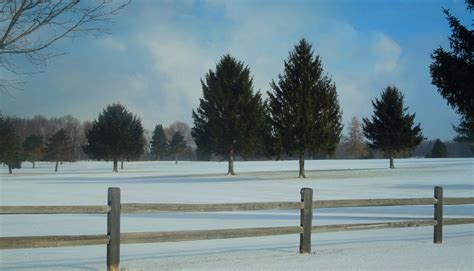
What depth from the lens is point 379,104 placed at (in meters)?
56.9

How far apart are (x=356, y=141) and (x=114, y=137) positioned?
5064 centimetres

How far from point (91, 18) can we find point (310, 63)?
38.0 metres

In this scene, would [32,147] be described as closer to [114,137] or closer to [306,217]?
Answer: [114,137]

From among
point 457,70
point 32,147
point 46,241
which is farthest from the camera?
point 32,147

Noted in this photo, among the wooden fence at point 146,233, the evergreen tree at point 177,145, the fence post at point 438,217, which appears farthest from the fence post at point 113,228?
the evergreen tree at point 177,145

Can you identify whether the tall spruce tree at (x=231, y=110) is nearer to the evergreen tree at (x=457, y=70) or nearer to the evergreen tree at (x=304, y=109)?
the evergreen tree at (x=304, y=109)

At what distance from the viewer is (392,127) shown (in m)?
55.8

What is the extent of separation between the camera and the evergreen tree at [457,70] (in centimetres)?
1706

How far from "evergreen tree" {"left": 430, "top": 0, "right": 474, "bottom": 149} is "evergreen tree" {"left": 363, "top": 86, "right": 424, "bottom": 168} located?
125ft

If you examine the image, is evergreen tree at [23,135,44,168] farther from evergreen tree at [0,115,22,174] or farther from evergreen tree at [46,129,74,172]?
evergreen tree at [0,115,22,174]

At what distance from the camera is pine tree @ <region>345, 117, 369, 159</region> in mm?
101812

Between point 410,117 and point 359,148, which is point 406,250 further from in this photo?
point 359,148

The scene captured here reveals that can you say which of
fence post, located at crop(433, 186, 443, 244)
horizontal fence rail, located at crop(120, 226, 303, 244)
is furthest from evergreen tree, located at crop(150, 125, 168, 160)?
horizontal fence rail, located at crop(120, 226, 303, 244)

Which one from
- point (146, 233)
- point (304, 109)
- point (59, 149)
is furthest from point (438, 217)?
point (59, 149)
